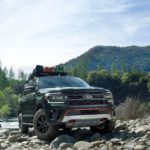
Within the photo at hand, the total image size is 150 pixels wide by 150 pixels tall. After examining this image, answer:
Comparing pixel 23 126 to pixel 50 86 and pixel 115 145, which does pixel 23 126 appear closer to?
pixel 50 86

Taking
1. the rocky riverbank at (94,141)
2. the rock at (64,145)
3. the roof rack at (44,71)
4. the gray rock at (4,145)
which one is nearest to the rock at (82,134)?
the rocky riverbank at (94,141)

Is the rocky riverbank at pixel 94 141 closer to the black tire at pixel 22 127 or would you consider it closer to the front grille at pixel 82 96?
the black tire at pixel 22 127

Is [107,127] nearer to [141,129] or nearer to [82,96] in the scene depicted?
[141,129]

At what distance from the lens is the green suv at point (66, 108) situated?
11.5 meters

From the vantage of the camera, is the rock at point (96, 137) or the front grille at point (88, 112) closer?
the front grille at point (88, 112)

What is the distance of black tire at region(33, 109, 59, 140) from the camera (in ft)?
38.5

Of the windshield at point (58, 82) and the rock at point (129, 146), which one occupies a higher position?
the windshield at point (58, 82)

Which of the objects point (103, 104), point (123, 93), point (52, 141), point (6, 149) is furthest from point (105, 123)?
point (123, 93)

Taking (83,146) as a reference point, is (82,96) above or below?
above

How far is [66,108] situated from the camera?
11477 mm

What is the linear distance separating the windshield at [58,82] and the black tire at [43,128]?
1028 mm

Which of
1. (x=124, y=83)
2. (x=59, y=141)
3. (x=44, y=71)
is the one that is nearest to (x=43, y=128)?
(x=59, y=141)

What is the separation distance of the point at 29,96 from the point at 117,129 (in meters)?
2.64

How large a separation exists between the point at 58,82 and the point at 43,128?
171 cm
